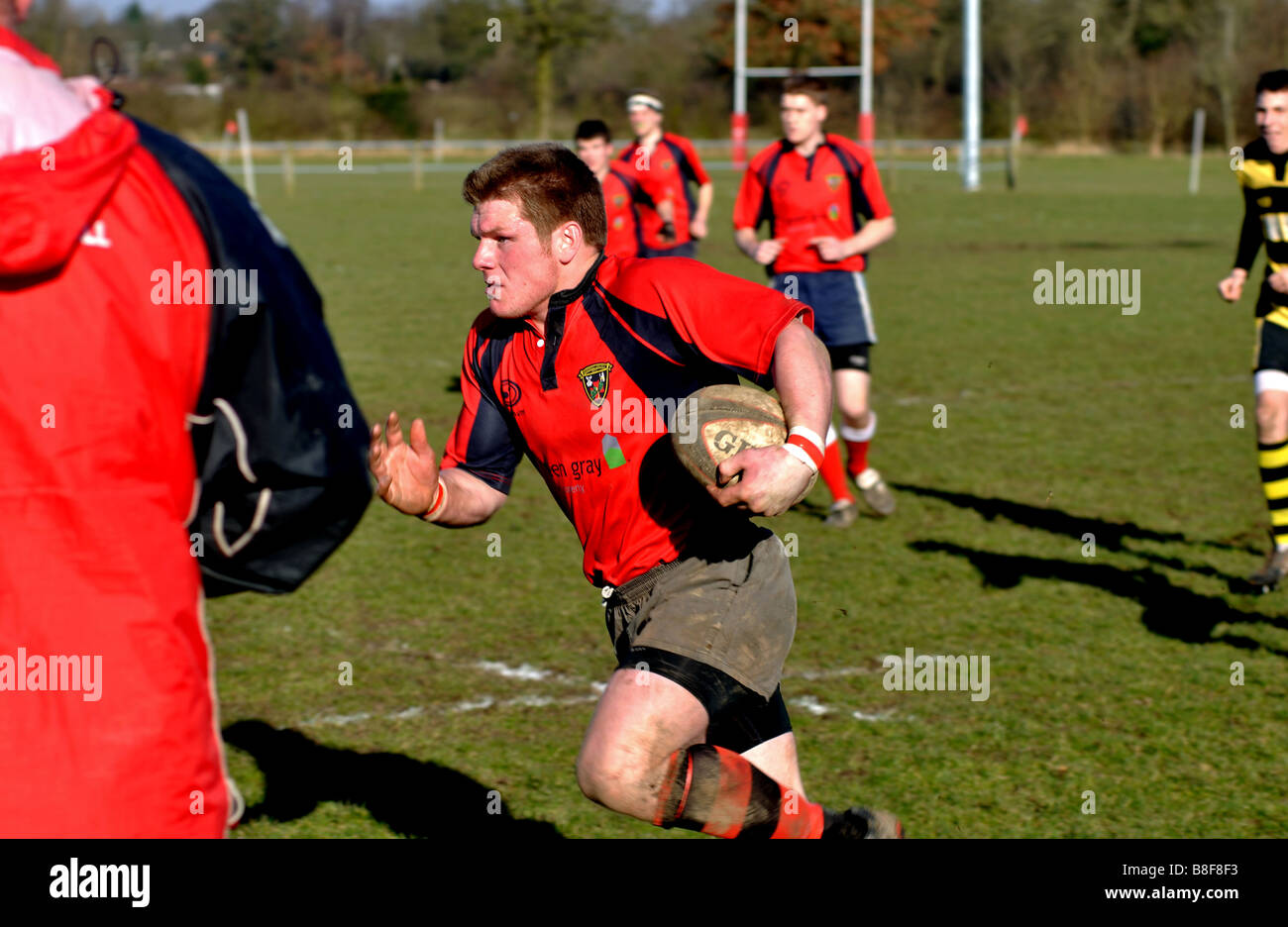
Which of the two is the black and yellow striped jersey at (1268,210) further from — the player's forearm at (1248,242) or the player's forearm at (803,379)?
the player's forearm at (803,379)

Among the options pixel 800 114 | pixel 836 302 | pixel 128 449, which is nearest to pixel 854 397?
pixel 836 302

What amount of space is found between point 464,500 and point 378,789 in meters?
1.42

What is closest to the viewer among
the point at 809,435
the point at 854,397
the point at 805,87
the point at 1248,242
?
the point at 809,435

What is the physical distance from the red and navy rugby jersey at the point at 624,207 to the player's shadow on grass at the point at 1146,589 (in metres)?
4.93

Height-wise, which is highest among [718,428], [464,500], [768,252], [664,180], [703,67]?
[703,67]

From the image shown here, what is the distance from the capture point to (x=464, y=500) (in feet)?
13.2

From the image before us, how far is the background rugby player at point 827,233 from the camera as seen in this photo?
29.3 ft

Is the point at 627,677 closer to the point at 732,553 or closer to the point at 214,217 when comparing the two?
the point at 732,553

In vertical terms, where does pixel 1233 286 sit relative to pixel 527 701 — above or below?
above

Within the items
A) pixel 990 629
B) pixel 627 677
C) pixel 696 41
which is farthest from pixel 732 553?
pixel 696 41

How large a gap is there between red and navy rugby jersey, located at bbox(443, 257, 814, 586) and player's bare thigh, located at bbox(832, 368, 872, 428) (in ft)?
16.9

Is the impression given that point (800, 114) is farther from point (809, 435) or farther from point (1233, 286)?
point (809, 435)

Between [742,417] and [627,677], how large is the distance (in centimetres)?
70

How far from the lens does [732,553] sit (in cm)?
382
